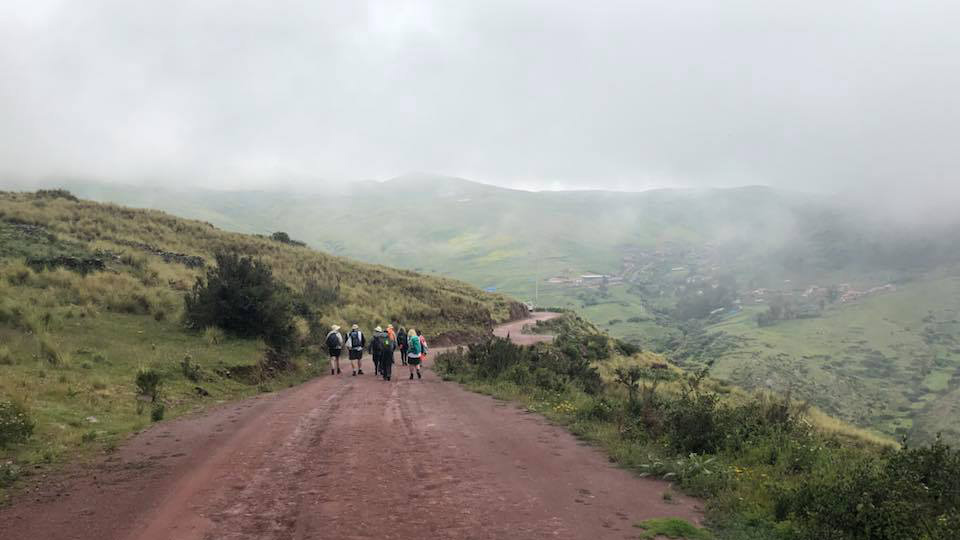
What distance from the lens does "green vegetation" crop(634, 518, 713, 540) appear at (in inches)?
279

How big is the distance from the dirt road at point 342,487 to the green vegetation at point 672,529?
0.22 m

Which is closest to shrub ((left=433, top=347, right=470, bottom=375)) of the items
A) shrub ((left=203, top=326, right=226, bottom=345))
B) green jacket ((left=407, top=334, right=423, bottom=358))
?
green jacket ((left=407, top=334, right=423, bottom=358))

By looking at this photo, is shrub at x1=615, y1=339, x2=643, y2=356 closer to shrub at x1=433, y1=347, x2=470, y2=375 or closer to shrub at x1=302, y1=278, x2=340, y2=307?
shrub at x1=302, y1=278, x2=340, y2=307

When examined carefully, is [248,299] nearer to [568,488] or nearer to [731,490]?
[568,488]

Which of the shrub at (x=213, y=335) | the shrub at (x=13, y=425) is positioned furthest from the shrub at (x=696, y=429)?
the shrub at (x=213, y=335)

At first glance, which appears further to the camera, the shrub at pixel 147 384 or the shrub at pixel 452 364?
the shrub at pixel 452 364

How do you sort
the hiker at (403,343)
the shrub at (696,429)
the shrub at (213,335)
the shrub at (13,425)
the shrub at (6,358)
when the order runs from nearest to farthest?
the shrub at (13,425), the shrub at (696,429), the shrub at (6,358), the shrub at (213,335), the hiker at (403,343)

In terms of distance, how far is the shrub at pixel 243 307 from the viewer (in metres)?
24.1

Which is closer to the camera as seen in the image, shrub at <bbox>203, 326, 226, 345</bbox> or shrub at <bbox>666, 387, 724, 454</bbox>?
shrub at <bbox>666, 387, 724, 454</bbox>

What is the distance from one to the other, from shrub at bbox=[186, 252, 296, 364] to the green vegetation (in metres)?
19.3

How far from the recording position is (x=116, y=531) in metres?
6.95

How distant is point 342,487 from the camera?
861cm

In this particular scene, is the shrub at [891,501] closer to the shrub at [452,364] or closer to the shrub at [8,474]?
the shrub at [8,474]

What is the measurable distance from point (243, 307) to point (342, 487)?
1750 cm
